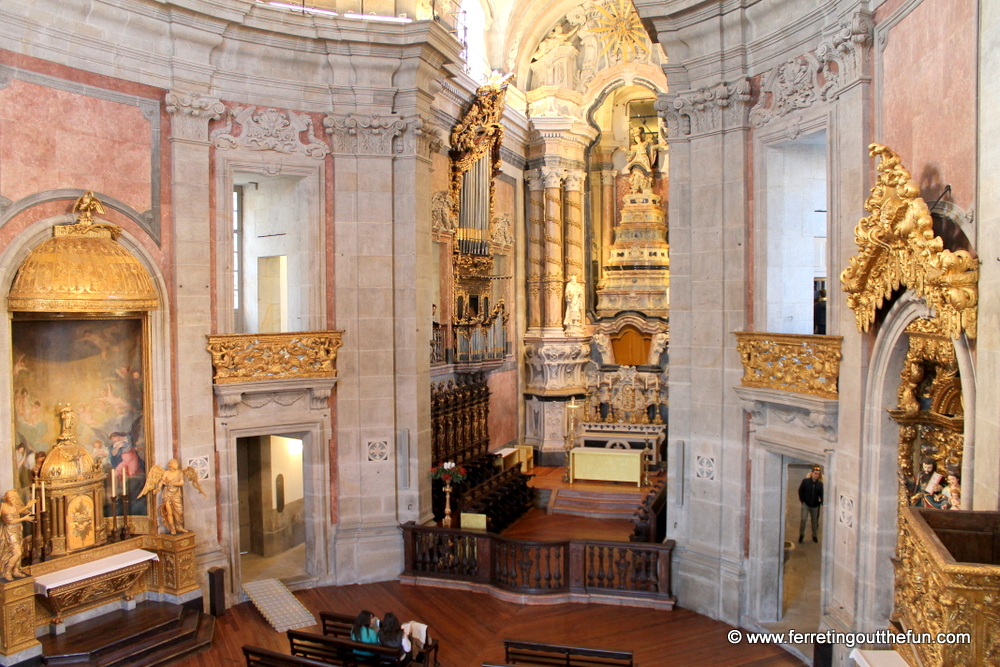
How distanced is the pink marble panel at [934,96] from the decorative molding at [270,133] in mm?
7707

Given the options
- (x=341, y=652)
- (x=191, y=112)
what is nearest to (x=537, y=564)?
(x=341, y=652)

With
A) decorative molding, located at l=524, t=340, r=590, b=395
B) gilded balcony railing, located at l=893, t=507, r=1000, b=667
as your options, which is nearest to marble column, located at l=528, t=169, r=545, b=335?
decorative molding, located at l=524, t=340, r=590, b=395

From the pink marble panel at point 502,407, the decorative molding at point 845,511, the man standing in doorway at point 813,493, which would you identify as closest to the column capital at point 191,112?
the pink marble panel at point 502,407

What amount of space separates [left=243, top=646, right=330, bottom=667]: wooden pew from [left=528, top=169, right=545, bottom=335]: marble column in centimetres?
1267

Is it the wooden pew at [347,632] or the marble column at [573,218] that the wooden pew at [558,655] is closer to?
the wooden pew at [347,632]

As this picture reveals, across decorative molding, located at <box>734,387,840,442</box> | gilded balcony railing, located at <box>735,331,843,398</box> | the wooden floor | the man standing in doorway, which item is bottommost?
the wooden floor

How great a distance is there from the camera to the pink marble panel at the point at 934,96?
6.09 metres

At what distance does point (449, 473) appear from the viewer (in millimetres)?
13578

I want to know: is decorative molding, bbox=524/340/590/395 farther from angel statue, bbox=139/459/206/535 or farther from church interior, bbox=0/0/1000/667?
angel statue, bbox=139/459/206/535

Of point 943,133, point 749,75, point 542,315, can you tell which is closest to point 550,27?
point 542,315

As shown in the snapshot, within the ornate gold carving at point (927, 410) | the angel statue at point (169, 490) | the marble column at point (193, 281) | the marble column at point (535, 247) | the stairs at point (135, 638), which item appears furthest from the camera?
the marble column at point (535, 247)

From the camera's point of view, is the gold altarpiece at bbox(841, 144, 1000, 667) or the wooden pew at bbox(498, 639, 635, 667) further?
the wooden pew at bbox(498, 639, 635, 667)

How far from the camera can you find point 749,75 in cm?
1030

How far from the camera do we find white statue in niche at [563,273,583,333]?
786 inches
